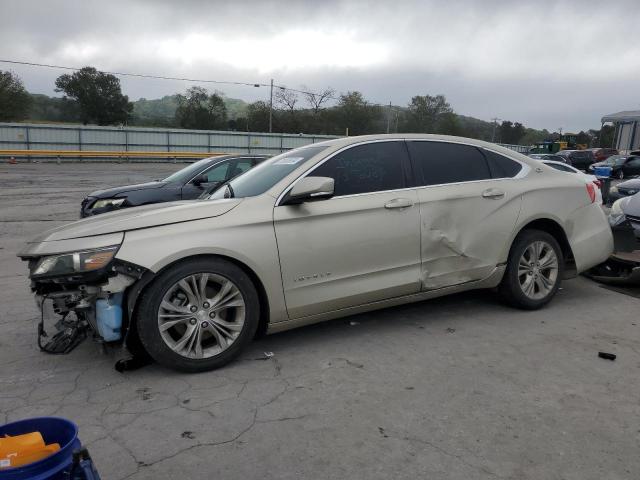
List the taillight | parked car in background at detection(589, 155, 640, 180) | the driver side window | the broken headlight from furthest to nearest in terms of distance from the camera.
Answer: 1. parked car in background at detection(589, 155, 640, 180)
2. the driver side window
3. the broken headlight
4. the taillight

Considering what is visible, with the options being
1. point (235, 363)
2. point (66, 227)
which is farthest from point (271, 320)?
point (66, 227)

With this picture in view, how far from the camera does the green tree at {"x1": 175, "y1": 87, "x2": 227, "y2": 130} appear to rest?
68.1 m

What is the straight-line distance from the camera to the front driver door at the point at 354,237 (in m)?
3.85

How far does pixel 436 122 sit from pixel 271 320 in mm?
64405

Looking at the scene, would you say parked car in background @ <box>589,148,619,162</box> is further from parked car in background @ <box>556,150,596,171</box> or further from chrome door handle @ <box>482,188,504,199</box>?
chrome door handle @ <box>482,188,504,199</box>

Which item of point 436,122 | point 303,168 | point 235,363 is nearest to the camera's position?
point 235,363

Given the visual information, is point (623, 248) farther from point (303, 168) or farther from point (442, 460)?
point (442, 460)

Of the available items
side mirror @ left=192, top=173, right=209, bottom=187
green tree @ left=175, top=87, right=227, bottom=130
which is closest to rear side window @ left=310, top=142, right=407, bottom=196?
side mirror @ left=192, top=173, right=209, bottom=187

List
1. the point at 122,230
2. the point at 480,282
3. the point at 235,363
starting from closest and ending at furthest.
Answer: the point at 122,230
the point at 235,363
the point at 480,282

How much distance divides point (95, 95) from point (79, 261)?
68818 mm

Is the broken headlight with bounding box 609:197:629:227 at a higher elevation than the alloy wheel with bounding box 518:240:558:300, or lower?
higher

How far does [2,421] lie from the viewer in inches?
117

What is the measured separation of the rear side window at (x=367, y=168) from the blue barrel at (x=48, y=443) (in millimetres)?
2578

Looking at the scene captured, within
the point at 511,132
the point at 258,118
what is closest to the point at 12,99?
the point at 258,118
